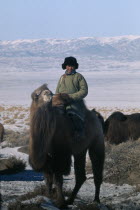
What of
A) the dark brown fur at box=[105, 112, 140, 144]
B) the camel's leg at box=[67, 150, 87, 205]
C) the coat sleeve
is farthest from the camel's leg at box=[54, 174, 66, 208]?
the dark brown fur at box=[105, 112, 140, 144]

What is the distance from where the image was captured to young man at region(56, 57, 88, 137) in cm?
699

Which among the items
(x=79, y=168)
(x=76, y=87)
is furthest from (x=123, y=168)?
(x=76, y=87)

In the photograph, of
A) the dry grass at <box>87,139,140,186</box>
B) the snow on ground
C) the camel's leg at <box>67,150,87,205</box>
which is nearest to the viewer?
the camel's leg at <box>67,150,87,205</box>

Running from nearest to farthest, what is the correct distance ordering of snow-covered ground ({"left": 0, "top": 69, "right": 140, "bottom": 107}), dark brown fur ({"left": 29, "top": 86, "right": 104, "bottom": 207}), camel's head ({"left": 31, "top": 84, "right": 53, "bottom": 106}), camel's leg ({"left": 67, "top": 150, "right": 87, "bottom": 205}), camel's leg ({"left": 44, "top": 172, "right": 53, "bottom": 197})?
dark brown fur ({"left": 29, "top": 86, "right": 104, "bottom": 207})
camel's head ({"left": 31, "top": 84, "right": 53, "bottom": 106})
camel's leg ({"left": 44, "top": 172, "right": 53, "bottom": 197})
camel's leg ({"left": 67, "top": 150, "right": 87, "bottom": 205})
snow-covered ground ({"left": 0, "top": 69, "right": 140, "bottom": 107})

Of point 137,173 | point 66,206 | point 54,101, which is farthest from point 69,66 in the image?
point 137,173

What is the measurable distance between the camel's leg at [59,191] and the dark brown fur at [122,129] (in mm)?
8601

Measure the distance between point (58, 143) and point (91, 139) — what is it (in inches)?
34.2

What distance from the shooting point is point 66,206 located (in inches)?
270

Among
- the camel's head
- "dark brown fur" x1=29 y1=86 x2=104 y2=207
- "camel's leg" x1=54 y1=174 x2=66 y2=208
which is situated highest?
the camel's head

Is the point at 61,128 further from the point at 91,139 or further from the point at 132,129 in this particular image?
the point at 132,129

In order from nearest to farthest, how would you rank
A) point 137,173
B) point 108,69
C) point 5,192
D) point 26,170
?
point 5,192, point 137,173, point 26,170, point 108,69

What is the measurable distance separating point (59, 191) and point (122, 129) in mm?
8873

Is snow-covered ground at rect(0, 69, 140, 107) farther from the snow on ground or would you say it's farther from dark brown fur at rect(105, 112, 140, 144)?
the snow on ground

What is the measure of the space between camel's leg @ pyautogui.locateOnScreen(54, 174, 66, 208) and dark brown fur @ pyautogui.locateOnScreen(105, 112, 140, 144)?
860 cm
